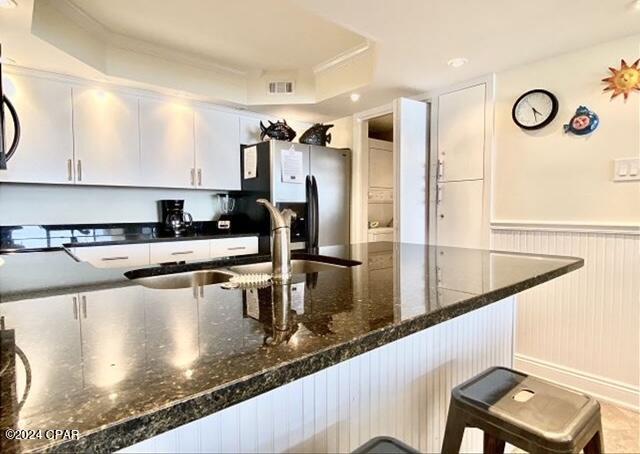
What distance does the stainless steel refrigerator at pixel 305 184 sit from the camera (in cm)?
332

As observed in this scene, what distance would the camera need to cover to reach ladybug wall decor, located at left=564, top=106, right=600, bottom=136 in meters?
2.19

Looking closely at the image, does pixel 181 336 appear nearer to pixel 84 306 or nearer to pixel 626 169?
pixel 84 306

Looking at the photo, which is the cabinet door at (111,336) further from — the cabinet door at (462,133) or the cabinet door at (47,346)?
the cabinet door at (462,133)

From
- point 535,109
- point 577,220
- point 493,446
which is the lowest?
point 493,446

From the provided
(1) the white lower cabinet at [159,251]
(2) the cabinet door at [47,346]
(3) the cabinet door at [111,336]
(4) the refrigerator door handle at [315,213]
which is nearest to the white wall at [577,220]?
(4) the refrigerator door handle at [315,213]

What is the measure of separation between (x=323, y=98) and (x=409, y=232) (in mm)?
1487

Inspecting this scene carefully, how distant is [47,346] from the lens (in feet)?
1.84

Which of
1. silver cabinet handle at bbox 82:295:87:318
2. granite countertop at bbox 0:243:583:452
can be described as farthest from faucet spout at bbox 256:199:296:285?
silver cabinet handle at bbox 82:295:87:318

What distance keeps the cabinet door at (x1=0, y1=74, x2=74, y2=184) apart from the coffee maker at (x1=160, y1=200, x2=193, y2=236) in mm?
828

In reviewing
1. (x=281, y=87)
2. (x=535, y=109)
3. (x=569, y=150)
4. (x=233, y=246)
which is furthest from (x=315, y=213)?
(x=569, y=150)

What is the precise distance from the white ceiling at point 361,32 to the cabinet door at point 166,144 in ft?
0.81

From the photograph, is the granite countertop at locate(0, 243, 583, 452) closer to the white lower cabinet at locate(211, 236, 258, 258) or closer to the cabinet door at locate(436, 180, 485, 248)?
the cabinet door at locate(436, 180, 485, 248)

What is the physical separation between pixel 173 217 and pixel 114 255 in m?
0.76

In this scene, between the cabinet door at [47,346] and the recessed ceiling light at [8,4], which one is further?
the recessed ceiling light at [8,4]
